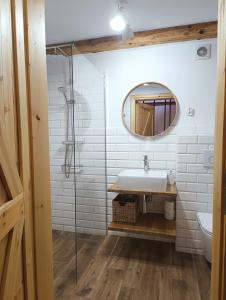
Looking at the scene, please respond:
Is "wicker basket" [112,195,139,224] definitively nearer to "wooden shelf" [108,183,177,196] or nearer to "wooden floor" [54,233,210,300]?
"wooden shelf" [108,183,177,196]

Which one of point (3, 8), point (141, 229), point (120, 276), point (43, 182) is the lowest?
point (120, 276)

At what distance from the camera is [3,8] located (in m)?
0.77

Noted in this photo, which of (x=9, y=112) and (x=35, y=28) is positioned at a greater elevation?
(x=35, y=28)

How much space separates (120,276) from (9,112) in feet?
5.95

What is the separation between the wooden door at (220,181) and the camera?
35.7 inches

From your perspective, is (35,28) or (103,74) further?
(103,74)

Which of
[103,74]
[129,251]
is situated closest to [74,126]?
[103,74]

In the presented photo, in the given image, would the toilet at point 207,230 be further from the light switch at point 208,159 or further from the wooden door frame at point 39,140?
the wooden door frame at point 39,140

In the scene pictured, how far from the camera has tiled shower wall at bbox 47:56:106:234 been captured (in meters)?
2.58

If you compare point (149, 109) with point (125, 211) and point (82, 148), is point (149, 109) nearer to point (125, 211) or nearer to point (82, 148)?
point (82, 148)

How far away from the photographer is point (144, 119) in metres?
2.54

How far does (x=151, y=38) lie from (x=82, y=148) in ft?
4.88

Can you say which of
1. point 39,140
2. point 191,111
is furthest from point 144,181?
point 39,140

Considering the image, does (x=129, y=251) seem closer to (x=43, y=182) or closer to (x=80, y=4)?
(x=43, y=182)
